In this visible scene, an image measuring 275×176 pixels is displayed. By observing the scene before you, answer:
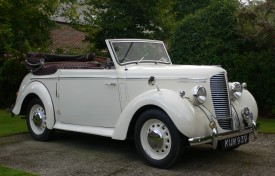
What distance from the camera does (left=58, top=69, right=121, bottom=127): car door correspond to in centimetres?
720

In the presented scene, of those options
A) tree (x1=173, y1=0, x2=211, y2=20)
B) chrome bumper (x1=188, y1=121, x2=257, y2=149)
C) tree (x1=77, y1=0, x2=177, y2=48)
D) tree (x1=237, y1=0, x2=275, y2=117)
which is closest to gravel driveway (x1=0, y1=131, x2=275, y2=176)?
chrome bumper (x1=188, y1=121, x2=257, y2=149)

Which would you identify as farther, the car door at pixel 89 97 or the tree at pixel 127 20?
the tree at pixel 127 20

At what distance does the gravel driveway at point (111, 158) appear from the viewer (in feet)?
20.1

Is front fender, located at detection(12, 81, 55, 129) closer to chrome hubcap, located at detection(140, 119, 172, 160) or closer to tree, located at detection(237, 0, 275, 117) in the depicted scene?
chrome hubcap, located at detection(140, 119, 172, 160)

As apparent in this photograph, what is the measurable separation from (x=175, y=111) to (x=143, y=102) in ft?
1.98

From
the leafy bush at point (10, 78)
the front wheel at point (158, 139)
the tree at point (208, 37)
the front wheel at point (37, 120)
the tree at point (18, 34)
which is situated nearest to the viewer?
the front wheel at point (158, 139)

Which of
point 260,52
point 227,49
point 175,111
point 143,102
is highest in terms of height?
point 227,49

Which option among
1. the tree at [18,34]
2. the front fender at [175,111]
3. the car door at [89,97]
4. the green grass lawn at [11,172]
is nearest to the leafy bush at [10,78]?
the tree at [18,34]

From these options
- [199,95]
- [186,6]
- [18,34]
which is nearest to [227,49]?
[199,95]

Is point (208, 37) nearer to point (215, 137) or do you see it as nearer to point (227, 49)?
point (227, 49)

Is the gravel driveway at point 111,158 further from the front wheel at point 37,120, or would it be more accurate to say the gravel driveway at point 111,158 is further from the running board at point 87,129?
the running board at point 87,129

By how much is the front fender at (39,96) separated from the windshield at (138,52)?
67.5 inches

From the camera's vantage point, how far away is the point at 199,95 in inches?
246

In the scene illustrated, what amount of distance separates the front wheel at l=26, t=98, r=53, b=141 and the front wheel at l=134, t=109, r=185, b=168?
2.50 metres
